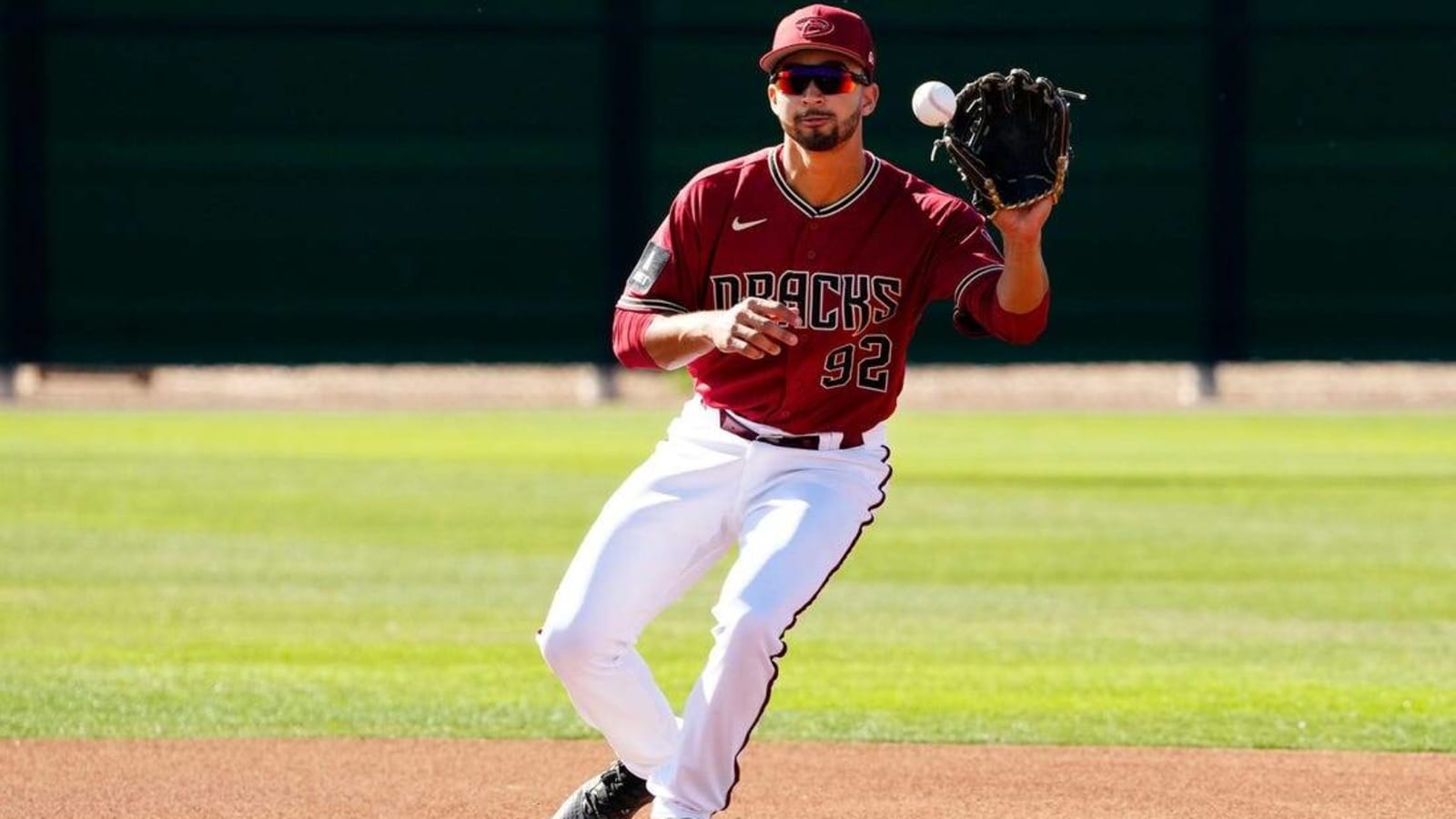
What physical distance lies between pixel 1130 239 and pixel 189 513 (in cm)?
1224

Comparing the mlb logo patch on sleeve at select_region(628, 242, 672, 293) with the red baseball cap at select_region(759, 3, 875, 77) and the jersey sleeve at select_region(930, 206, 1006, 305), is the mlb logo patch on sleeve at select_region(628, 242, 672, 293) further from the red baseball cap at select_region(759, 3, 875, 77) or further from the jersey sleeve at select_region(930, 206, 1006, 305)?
the jersey sleeve at select_region(930, 206, 1006, 305)

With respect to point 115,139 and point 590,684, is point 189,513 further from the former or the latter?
point 115,139

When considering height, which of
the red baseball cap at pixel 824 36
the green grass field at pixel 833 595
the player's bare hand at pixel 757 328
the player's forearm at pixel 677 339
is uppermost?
the red baseball cap at pixel 824 36

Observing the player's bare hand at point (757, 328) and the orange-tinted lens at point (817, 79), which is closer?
the player's bare hand at point (757, 328)

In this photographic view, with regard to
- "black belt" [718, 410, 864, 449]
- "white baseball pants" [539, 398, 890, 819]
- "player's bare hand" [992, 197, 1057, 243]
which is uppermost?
"player's bare hand" [992, 197, 1057, 243]

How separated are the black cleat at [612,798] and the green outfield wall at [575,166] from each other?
18098 millimetres

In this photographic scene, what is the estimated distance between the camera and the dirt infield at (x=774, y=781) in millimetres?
6008

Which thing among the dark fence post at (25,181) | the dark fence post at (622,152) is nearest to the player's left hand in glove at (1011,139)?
the dark fence post at (622,152)

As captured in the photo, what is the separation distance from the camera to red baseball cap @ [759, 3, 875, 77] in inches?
199

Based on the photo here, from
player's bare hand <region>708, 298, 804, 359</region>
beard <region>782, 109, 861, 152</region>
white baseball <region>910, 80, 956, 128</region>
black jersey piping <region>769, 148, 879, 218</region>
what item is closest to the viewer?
player's bare hand <region>708, 298, 804, 359</region>

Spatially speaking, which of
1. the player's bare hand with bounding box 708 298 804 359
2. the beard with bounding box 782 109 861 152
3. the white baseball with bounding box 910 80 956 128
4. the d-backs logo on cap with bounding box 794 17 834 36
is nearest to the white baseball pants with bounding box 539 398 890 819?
the player's bare hand with bounding box 708 298 804 359

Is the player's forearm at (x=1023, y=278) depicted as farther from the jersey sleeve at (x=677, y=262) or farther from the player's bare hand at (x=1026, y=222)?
the jersey sleeve at (x=677, y=262)

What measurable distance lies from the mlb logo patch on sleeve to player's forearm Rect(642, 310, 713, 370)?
145 millimetres

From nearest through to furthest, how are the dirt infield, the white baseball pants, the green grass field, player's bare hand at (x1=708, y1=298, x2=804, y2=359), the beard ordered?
player's bare hand at (x1=708, y1=298, x2=804, y2=359) < the white baseball pants < the beard < the dirt infield < the green grass field
